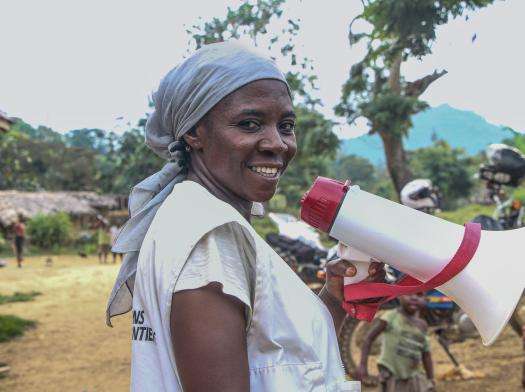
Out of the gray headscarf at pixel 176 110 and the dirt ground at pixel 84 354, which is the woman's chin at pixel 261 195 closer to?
the gray headscarf at pixel 176 110

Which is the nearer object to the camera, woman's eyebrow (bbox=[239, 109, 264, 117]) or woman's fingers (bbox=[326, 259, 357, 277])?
woman's eyebrow (bbox=[239, 109, 264, 117])

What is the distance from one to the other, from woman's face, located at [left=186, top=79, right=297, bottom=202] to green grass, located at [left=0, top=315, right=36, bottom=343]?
7248 millimetres

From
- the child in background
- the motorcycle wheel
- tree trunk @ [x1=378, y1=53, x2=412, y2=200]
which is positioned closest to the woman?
the child in background

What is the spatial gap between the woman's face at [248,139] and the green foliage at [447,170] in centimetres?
2968

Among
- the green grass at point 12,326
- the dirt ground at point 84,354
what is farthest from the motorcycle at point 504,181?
the green grass at point 12,326

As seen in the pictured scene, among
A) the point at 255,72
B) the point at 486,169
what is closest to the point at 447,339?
the point at 486,169

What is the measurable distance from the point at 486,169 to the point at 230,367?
14.7 ft

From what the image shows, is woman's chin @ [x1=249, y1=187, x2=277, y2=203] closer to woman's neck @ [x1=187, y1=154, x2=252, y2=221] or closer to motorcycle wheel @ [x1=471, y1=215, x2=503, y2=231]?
woman's neck @ [x1=187, y1=154, x2=252, y2=221]

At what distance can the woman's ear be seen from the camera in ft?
3.80

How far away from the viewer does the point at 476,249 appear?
1242 mm

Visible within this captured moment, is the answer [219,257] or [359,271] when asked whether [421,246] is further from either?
[219,257]

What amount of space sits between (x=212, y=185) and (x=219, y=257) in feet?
0.87

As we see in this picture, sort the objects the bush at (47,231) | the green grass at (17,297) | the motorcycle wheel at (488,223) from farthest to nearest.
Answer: the bush at (47,231) → the green grass at (17,297) → the motorcycle wheel at (488,223)

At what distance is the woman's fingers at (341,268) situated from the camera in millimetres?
1296
